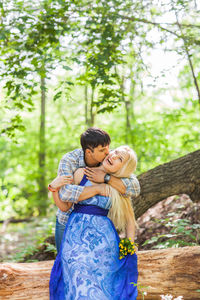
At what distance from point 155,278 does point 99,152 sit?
1.47 m

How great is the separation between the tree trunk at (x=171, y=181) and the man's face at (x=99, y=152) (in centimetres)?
188

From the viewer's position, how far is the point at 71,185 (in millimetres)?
2916

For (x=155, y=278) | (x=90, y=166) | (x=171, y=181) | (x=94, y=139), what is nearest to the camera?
(x=94, y=139)

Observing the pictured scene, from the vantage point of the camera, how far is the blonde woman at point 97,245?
2758 millimetres

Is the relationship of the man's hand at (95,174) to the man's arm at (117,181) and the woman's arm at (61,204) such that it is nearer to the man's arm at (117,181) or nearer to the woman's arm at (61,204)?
the man's arm at (117,181)

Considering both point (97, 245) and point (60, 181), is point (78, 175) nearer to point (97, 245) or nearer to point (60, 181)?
point (60, 181)

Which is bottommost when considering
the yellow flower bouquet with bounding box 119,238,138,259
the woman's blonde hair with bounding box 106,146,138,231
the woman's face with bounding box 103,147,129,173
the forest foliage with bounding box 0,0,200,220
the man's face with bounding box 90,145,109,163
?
the yellow flower bouquet with bounding box 119,238,138,259

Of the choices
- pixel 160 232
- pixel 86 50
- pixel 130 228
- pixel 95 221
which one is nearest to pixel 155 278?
pixel 130 228

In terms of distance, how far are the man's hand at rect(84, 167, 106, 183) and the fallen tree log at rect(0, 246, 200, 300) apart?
3.49ft

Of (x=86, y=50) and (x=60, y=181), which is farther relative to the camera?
(x=86, y=50)

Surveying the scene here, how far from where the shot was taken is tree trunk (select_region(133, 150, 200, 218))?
448 cm

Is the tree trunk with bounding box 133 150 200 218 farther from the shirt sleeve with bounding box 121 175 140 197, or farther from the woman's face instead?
the woman's face

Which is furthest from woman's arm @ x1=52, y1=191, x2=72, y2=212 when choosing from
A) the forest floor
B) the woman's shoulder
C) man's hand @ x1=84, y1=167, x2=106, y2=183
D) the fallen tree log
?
the forest floor

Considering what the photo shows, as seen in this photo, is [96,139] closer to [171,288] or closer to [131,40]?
[171,288]
